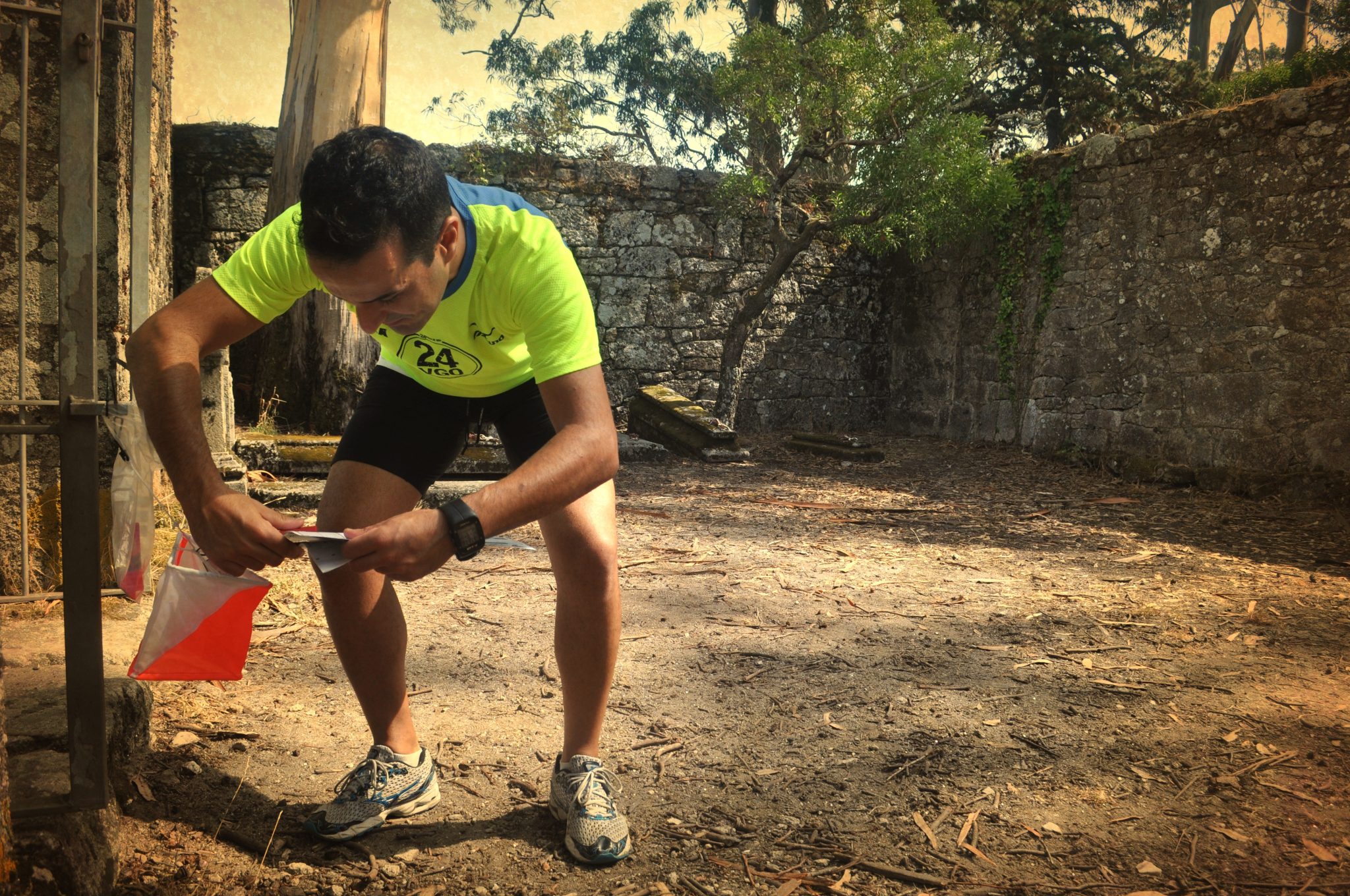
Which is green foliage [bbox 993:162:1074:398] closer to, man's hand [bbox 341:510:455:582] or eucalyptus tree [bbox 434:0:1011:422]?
eucalyptus tree [bbox 434:0:1011:422]

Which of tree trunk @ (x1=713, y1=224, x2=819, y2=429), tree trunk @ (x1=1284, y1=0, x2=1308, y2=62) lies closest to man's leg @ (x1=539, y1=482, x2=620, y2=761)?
tree trunk @ (x1=713, y1=224, x2=819, y2=429)

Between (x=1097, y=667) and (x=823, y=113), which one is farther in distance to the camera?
(x=823, y=113)

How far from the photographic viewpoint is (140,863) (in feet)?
5.63

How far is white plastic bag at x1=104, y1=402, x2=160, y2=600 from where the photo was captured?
2.01 meters

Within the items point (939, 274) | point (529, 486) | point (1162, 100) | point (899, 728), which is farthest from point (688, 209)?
point (529, 486)

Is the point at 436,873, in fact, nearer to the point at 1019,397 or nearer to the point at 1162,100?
the point at 1019,397

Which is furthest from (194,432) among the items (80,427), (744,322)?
(744,322)

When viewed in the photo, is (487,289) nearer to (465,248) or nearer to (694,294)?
(465,248)

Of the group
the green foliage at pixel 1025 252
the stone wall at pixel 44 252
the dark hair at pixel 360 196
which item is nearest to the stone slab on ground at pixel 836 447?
the green foliage at pixel 1025 252

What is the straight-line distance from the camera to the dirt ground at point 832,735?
5.93 ft

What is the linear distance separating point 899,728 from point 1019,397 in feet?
23.2

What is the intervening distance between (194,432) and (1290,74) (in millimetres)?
9961

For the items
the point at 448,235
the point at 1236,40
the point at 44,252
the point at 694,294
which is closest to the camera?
the point at 448,235

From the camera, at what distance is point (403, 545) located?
56.6 inches
